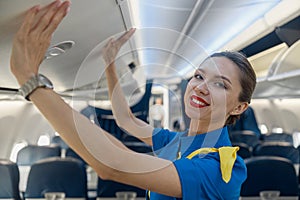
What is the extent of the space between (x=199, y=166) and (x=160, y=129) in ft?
0.64

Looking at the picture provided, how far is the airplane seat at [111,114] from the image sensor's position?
0.70 meters

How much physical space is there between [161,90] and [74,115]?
0.45 meters

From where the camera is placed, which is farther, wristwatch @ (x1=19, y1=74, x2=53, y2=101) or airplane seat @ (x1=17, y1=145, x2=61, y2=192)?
airplane seat @ (x1=17, y1=145, x2=61, y2=192)

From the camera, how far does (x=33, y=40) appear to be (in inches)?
21.0

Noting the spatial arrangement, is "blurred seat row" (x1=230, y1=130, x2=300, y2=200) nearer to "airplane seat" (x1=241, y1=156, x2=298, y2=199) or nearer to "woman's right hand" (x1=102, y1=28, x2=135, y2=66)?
"airplane seat" (x1=241, y1=156, x2=298, y2=199)

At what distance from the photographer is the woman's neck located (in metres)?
0.74

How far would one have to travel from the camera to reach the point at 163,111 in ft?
2.88

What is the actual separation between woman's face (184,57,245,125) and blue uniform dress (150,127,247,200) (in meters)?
0.05

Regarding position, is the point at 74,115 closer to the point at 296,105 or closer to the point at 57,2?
the point at 57,2

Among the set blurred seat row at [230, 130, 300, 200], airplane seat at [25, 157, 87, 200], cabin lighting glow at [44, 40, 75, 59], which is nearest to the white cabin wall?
cabin lighting glow at [44, 40, 75, 59]

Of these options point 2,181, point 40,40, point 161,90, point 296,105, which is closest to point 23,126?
point 2,181

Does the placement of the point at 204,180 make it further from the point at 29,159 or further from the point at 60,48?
the point at 29,159

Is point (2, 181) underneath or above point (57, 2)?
underneath

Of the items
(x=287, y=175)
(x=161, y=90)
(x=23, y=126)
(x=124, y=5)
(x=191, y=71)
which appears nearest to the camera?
(x=191, y=71)
